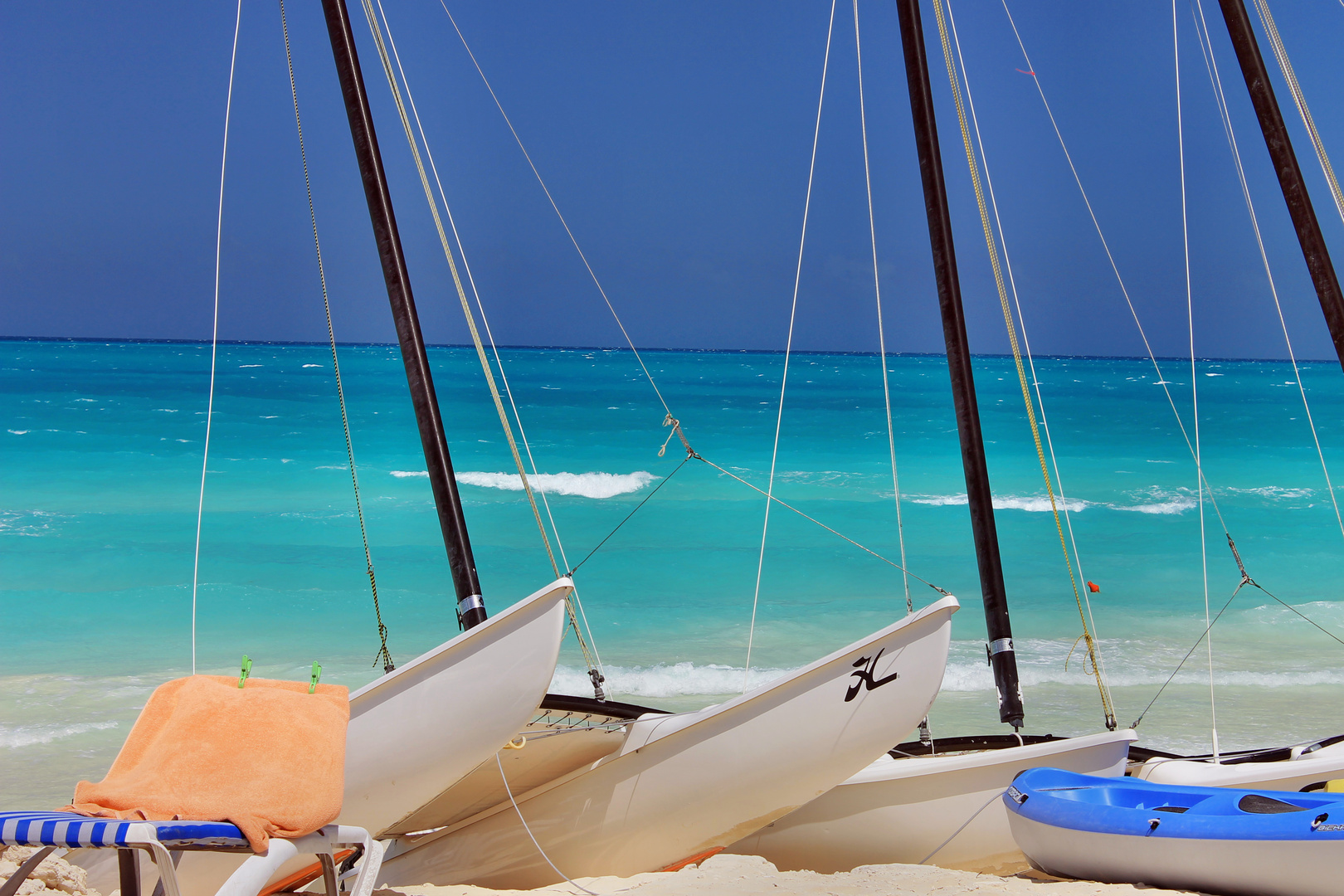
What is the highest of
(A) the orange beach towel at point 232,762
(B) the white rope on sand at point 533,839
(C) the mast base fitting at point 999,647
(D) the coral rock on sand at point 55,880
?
(A) the orange beach towel at point 232,762

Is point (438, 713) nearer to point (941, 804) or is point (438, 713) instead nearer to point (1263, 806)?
point (941, 804)

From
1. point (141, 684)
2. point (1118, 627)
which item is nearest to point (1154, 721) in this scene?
point (1118, 627)

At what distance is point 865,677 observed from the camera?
477 cm

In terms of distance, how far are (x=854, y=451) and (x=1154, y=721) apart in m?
24.0

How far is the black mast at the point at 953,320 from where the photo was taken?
6.15 metres

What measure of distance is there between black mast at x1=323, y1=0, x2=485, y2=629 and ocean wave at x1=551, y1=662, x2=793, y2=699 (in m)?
4.14

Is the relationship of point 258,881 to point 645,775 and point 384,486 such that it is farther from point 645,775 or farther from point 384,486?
point 384,486

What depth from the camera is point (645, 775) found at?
514 cm

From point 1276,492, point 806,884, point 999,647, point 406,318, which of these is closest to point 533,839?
point 806,884

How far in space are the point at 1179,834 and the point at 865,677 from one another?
151cm

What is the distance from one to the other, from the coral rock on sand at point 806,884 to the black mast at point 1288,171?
4174 mm

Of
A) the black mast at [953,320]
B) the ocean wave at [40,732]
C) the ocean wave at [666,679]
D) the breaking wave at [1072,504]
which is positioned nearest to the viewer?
the black mast at [953,320]

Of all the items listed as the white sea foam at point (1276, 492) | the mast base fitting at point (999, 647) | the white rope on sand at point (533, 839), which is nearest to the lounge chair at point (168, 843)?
the white rope on sand at point (533, 839)

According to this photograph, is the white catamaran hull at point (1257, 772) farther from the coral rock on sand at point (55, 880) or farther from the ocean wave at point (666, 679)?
the coral rock on sand at point (55, 880)
